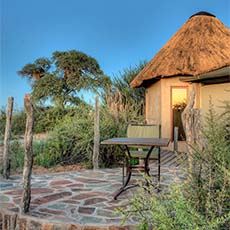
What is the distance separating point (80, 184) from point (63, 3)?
16.8 ft

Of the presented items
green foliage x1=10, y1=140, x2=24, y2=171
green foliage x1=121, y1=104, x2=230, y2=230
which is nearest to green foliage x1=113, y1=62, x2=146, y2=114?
green foliage x1=10, y1=140, x2=24, y2=171

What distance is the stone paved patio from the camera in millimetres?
3764

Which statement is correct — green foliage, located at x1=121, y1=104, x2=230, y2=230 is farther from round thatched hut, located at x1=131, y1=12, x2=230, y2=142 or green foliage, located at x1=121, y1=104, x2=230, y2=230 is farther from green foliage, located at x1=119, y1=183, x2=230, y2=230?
round thatched hut, located at x1=131, y1=12, x2=230, y2=142

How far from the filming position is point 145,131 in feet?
18.5

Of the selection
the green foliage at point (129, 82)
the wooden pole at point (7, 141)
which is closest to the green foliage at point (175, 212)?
the wooden pole at point (7, 141)

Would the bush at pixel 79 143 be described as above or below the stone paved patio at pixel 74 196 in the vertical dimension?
above

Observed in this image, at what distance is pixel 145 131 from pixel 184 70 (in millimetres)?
3942

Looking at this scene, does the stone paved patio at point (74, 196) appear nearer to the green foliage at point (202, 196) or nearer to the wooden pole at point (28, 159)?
the wooden pole at point (28, 159)

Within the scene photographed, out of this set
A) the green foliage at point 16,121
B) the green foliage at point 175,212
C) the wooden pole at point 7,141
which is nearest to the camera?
the green foliage at point 175,212

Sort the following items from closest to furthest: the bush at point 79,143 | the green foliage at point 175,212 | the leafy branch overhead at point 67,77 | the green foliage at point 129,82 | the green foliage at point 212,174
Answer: the green foliage at point 175,212
the green foliage at point 212,174
the bush at point 79,143
the green foliage at point 129,82
the leafy branch overhead at point 67,77

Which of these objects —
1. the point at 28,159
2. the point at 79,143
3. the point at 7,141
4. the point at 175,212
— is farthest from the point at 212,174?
the point at 79,143

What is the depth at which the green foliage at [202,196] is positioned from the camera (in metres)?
1.81

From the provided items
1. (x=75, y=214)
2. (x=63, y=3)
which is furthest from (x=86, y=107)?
(x=75, y=214)

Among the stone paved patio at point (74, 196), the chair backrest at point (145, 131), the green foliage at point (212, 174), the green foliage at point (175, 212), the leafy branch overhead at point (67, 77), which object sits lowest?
the stone paved patio at point (74, 196)
